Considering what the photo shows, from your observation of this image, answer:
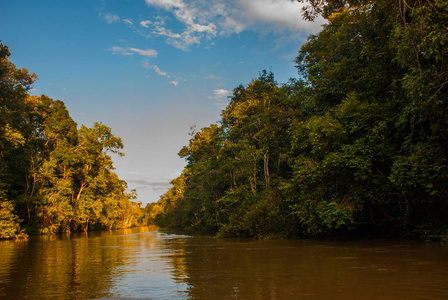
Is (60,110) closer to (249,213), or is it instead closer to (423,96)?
(249,213)

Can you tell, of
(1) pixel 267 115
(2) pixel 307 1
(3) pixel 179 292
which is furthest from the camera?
(1) pixel 267 115

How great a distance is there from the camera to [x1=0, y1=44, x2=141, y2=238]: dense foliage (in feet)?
91.7

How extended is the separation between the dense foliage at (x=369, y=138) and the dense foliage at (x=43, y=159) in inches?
783

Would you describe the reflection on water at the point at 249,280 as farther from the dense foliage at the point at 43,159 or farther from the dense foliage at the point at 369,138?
the dense foliage at the point at 43,159

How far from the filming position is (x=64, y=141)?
109 ft

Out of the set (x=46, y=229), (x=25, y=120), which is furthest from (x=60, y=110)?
(x=46, y=229)

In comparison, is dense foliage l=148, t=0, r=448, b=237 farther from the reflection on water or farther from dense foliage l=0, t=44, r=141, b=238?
dense foliage l=0, t=44, r=141, b=238

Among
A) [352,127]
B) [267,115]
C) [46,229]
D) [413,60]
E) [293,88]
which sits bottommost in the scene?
[46,229]

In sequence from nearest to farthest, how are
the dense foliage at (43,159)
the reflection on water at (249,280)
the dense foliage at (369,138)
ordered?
the reflection on water at (249,280)
the dense foliage at (369,138)
the dense foliage at (43,159)

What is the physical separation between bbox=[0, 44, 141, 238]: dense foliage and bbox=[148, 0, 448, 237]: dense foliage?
1990 cm

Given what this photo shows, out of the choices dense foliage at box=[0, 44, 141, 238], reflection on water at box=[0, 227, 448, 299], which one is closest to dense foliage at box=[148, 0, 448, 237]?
reflection on water at box=[0, 227, 448, 299]

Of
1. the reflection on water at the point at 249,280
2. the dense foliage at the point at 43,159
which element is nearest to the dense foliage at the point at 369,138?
the reflection on water at the point at 249,280

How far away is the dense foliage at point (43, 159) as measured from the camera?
91.7 ft

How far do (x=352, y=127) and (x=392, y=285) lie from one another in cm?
877
